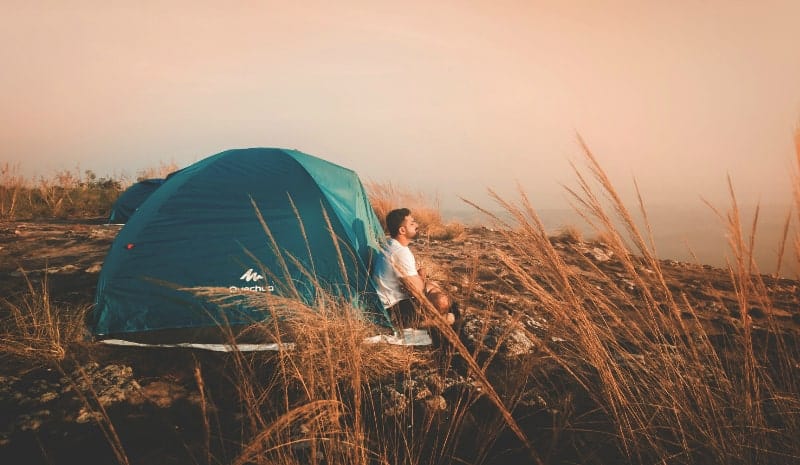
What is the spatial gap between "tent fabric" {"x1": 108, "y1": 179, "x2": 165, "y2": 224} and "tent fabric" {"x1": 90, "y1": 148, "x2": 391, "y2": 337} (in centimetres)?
558

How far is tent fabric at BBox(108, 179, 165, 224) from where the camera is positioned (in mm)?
8586

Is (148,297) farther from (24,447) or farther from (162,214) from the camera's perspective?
(24,447)

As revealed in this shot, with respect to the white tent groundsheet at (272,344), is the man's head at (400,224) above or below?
above

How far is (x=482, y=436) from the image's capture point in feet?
7.48

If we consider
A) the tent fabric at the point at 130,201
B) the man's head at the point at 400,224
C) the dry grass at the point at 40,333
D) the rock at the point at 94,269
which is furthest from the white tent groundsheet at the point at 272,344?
the tent fabric at the point at 130,201

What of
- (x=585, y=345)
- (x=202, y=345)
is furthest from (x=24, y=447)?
(x=585, y=345)

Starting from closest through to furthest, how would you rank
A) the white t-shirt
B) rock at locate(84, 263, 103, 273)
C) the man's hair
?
1. the white t-shirt
2. the man's hair
3. rock at locate(84, 263, 103, 273)

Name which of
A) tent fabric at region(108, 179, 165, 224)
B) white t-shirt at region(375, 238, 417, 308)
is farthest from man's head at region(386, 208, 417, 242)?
tent fabric at region(108, 179, 165, 224)

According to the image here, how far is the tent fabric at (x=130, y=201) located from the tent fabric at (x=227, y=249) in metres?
5.58

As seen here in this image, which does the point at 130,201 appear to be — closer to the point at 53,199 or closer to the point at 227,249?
the point at 53,199

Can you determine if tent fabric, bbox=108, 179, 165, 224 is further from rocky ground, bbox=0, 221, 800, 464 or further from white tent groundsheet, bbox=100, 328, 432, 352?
white tent groundsheet, bbox=100, 328, 432, 352

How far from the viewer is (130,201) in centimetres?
867

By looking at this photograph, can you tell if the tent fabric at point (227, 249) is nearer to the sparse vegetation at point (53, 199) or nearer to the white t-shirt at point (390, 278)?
the white t-shirt at point (390, 278)

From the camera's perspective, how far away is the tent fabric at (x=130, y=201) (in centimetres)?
859
